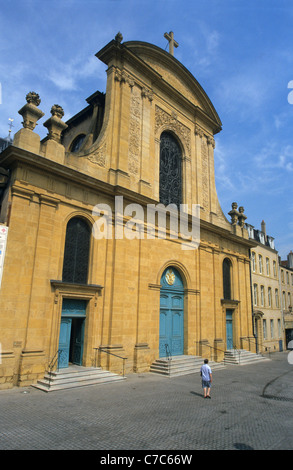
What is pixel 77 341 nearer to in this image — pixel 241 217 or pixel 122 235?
pixel 122 235

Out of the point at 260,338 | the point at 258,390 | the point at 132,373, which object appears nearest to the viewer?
the point at 258,390

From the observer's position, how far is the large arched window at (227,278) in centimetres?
2345

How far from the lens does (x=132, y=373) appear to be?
584 inches

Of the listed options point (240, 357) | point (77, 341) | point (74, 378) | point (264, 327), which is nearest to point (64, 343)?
point (77, 341)

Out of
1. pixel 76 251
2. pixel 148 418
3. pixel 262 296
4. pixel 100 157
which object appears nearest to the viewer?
pixel 148 418

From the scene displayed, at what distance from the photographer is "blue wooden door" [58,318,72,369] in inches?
499

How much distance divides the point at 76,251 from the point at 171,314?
7156 millimetres

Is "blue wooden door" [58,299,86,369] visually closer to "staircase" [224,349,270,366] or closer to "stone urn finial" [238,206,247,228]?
"staircase" [224,349,270,366]

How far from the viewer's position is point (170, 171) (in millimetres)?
20453

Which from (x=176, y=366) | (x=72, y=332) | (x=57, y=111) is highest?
(x=57, y=111)

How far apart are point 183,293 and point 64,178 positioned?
32.6 feet

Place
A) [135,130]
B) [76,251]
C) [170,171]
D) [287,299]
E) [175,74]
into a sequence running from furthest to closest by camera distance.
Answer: [287,299] → [175,74] → [170,171] → [135,130] → [76,251]
